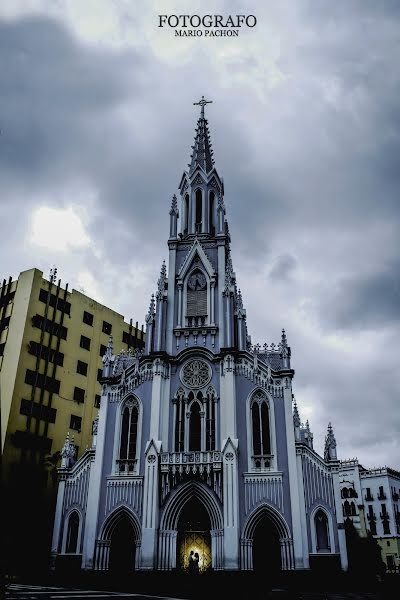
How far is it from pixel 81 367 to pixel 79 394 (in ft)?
8.06

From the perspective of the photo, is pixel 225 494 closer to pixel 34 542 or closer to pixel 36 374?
pixel 34 542

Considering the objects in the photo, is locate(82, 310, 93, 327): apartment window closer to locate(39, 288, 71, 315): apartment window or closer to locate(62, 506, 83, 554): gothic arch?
locate(39, 288, 71, 315): apartment window

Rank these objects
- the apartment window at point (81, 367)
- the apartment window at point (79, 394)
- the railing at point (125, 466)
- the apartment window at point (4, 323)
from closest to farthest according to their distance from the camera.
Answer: the railing at point (125, 466) < the apartment window at point (4, 323) < the apartment window at point (79, 394) < the apartment window at point (81, 367)

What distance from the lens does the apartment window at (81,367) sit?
45341mm

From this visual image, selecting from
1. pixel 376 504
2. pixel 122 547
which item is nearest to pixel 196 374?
pixel 122 547

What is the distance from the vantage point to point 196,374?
32.1 meters

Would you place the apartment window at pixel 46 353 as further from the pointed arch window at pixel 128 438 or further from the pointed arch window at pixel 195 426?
the pointed arch window at pixel 195 426

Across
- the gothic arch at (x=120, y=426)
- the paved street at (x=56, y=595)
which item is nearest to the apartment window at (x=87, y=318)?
the gothic arch at (x=120, y=426)

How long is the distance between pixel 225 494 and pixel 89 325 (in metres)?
24.7

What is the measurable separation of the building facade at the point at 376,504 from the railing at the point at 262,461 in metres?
39.1

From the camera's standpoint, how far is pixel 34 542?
114 ft

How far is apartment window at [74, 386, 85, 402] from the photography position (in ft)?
145

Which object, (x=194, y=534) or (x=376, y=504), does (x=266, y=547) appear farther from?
(x=376, y=504)

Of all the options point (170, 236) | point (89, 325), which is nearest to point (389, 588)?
point (170, 236)
